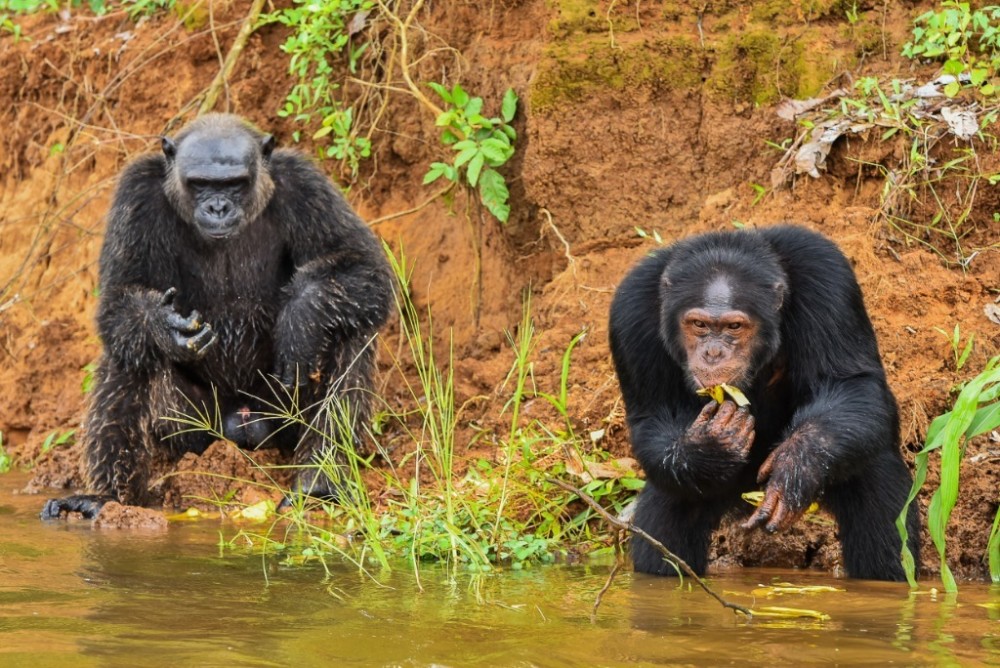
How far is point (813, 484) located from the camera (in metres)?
5.54

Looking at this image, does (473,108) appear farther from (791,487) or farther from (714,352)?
(791,487)

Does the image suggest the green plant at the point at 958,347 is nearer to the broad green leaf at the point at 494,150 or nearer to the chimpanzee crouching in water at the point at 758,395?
the chimpanzee crouching in water at the point at 758,395

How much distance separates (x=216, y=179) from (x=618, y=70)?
2.67 metres

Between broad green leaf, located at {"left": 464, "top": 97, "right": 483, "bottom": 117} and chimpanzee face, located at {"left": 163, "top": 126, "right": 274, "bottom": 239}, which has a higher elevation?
broad green leaf, located at {"left": 464, "top": 97, "right": 483, "bottom": 117}

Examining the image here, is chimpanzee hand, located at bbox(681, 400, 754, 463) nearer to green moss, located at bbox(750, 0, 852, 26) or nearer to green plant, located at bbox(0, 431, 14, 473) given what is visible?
green moss, located at bbox(750, 0, 852, 26)

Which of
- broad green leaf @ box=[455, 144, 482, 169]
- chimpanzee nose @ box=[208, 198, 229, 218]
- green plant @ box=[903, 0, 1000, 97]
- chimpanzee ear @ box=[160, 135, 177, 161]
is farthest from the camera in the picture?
broad green leaf @ box=[455, 144, 482, 169]

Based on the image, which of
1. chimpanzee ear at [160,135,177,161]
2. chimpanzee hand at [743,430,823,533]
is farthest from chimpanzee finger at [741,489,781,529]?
chimpanzee ear at [160,135,177,161]

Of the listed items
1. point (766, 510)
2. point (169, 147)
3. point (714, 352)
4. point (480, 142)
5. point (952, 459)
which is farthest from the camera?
point (480, 142)

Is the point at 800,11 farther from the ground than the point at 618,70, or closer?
farther from the ground

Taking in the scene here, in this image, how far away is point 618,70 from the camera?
9148 millimetres

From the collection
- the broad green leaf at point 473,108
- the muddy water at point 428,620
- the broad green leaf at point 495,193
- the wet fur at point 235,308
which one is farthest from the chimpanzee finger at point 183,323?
the broad green leaf at point 473,108

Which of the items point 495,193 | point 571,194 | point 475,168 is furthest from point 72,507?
point 571,194

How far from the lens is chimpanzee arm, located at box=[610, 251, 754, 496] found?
5.66 meters

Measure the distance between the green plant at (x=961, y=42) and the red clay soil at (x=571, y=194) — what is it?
0.64ft
